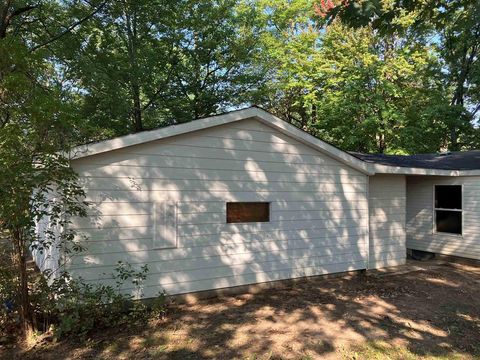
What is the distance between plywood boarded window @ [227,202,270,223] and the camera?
6.54 m

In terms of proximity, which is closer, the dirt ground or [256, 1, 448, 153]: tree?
the dirt ground

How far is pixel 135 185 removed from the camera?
562 cm

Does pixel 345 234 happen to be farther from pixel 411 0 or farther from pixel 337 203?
pixel 411 0

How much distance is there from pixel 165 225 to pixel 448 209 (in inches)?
320

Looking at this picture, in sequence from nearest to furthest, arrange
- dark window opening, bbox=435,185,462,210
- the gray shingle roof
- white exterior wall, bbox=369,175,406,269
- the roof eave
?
the roof eave → white exterior wall, bbox=369,175,406,269 → the gray shingle roof → dark window opening, bbox=435,185,462,210

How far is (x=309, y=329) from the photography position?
4.91 m

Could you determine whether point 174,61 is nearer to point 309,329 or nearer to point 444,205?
point 444,205

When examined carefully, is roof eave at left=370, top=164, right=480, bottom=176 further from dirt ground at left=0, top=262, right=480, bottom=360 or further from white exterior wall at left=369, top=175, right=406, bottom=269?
dirt ground at left=0, top=262, right=480, bottom=360

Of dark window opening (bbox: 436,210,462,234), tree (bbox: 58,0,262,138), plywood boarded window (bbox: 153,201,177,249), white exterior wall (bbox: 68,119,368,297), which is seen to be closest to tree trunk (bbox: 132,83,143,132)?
tree (bbox: 58,0,262,138)

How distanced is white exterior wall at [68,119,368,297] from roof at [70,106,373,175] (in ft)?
0.47

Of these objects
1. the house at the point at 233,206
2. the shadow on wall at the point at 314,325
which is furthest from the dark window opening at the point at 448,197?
the shadow on wall at the point at 314,325

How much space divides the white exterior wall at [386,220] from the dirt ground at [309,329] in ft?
5.36

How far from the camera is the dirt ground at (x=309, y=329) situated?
13.7 ft

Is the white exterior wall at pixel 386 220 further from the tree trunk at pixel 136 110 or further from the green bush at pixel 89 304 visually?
the tree trunk at pixel 136 110
